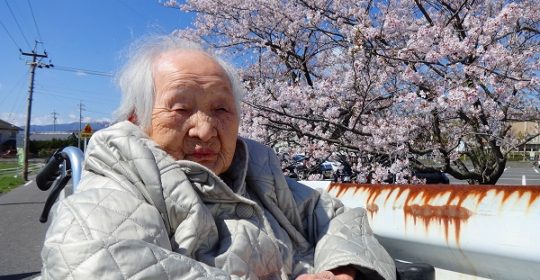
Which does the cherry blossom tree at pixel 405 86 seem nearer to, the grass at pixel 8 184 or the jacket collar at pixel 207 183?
the jacket collar at pixel 207 183

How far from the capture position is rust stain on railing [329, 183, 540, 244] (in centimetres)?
127

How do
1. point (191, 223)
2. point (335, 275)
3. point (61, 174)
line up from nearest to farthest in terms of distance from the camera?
point (191, 223) < point (335, 275) < point (61, 174)

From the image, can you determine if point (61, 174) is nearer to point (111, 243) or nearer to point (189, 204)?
point (189, 204)

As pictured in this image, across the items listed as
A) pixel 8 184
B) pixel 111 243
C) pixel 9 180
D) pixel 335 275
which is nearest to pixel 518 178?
pixel 8 184

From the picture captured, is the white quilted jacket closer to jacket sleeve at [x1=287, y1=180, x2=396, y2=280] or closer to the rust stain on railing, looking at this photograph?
jacket sleeve at [x1=287, y1=180, x2=396, y2=280]

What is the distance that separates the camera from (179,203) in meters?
1.24

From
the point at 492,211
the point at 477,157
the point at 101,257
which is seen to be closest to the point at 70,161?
the point at 101,257

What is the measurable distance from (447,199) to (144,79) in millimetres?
1060

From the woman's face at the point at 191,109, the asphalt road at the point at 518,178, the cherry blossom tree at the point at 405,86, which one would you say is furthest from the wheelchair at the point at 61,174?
the asphalt road at the point at 518,178

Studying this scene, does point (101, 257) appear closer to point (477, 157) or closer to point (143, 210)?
point (143, 210)

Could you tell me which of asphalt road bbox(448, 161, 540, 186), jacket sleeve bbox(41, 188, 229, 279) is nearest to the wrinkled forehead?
jacket sleeve bbox(41, 188, 229, 279)

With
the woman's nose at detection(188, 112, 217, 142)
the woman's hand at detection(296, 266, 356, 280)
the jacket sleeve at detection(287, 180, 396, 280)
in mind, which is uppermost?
the woman's nose at detection(188, 112, 217, 142)

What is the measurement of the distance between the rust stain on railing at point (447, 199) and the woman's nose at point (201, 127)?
733 millimetres

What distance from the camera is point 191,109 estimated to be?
1.44m
